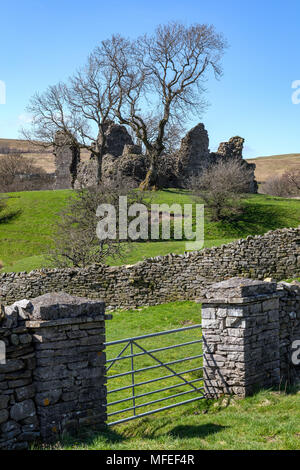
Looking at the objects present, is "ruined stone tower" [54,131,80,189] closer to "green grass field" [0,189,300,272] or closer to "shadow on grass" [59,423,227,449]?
"green grass field" [0,189,300,272]

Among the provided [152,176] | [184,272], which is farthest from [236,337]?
[152,176]

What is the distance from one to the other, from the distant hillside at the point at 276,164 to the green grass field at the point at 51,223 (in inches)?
2840

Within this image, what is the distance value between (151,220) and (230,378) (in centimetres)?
2353

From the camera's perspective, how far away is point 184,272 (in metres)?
18.3

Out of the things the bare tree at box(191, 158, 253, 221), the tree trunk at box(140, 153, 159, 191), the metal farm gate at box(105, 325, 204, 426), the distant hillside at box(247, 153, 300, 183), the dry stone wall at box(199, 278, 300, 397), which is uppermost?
the distant hillside at box(247, 153, 300, 183)

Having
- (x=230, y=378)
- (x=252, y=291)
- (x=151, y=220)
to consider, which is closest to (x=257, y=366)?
(x=230, y=378)

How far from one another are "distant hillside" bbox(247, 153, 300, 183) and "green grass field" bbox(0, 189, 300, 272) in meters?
72.1

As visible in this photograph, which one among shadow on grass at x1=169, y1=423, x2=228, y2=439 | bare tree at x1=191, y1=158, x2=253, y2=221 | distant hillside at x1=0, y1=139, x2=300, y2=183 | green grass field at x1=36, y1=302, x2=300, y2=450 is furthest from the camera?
distant hillside at x1=0, y1=139, x2=300, y2=183

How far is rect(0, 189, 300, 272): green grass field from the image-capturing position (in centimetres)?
2600

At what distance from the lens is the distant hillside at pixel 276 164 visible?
11269 centimetres

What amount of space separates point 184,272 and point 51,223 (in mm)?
18695

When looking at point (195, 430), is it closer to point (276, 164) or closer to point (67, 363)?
point (67, 363)

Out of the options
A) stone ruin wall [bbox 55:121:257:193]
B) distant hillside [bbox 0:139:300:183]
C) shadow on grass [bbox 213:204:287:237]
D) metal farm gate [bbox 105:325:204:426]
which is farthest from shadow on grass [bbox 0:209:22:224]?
distant hillside [bbox 0:139:300:183]

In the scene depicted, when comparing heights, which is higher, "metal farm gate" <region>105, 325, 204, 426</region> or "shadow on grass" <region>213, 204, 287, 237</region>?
"shadow on grass" <region>213, 204, 287, 237</region>
